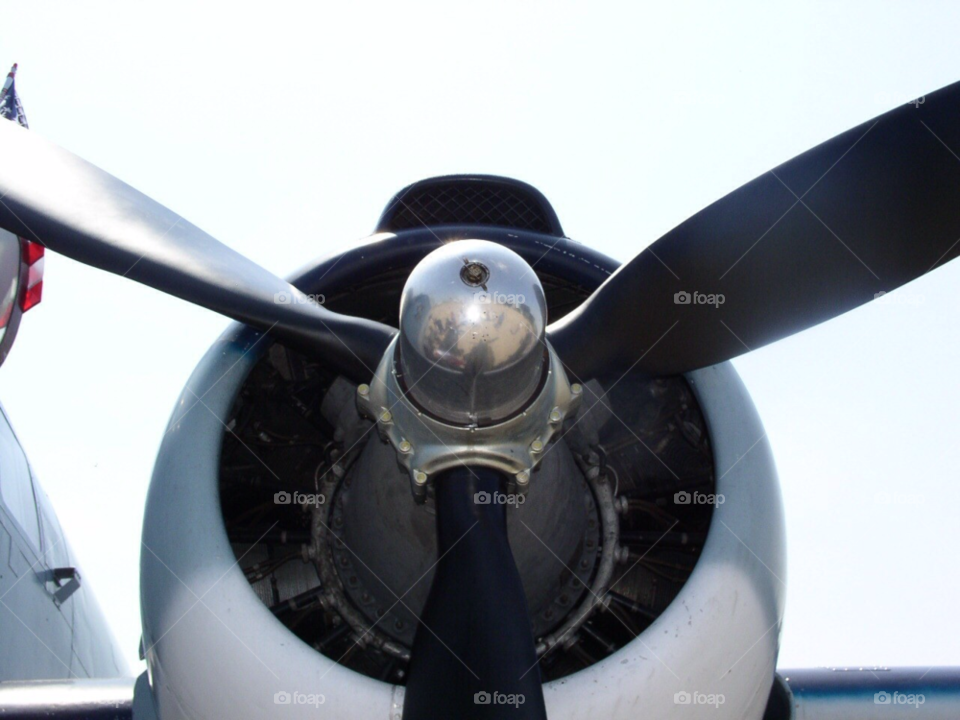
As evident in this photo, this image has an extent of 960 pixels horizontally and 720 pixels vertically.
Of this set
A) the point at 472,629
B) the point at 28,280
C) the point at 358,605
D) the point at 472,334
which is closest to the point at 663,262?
the point at 472,334

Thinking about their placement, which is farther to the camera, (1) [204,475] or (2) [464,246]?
(1) [204,475]

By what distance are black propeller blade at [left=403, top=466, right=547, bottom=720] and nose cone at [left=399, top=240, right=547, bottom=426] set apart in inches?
11.2

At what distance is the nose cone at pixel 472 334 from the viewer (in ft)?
10.2

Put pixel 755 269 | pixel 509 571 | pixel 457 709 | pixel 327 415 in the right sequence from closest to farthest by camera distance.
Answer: pixel 457 709 → pixel 509 571 → pixel 755 269 → pixel 327 415

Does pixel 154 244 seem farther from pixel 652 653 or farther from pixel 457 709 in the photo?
pixel 652 653

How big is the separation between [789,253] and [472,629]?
174 centimetres

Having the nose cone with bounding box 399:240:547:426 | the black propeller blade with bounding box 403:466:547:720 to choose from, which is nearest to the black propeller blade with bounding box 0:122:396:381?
the nose cone with bounding box 399:240:547:426

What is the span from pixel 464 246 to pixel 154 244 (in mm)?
1293

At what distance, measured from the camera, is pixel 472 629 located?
302 centimetres

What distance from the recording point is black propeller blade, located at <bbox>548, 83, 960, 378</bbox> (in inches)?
131

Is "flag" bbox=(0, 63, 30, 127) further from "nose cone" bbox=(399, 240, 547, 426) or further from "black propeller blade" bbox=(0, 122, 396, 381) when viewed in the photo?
"nose cone" bbox=(399, 240, 547, 426)

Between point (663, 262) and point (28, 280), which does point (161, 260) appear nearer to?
point (663, 262)

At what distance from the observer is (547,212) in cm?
454

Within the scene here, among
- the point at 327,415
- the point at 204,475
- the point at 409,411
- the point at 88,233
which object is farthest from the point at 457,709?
the point at 88,233
